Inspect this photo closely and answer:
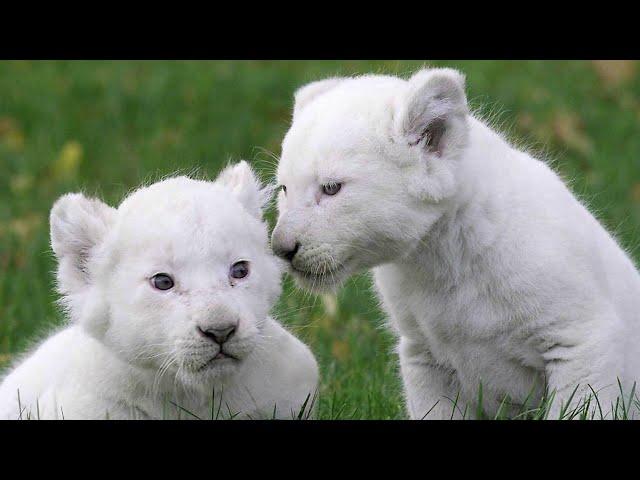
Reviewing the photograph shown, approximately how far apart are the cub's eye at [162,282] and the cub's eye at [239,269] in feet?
0.91

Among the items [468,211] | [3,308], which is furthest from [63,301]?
[3,308]

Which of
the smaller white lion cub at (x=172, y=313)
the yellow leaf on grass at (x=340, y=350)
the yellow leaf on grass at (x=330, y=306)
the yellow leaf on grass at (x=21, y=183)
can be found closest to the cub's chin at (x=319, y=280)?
the smaller white lion cub at (x=172, y=313)

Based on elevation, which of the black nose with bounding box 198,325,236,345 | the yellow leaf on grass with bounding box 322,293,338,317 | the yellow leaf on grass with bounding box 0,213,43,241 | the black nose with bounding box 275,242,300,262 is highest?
the black nose with bounding box 275,242,300,262

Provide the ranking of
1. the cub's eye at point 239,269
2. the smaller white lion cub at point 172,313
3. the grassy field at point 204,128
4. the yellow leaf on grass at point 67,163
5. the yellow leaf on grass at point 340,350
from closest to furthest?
the smaller white lion cub at point 172,313 → the cub's eye at point 239,269 → the yellow leaf on grass at point 340,350 → the grassy field at point 204,128 → the yellow leaf on grass at point 67,163

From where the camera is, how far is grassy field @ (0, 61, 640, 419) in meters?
9.84

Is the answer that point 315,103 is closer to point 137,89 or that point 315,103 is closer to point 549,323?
point 549,323

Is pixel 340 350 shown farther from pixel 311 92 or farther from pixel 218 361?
pixel 218 361

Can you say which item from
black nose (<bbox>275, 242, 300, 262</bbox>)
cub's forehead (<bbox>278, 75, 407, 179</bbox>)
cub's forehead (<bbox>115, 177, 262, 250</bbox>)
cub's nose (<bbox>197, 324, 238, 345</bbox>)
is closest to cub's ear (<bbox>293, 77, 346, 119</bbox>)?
cub's forehead (<bbox>278, 75, 407, 179</bbox>)

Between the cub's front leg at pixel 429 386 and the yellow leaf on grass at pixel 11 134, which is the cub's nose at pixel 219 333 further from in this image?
the yellow leaf on grass at pixel 11 134

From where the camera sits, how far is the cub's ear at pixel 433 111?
557cm

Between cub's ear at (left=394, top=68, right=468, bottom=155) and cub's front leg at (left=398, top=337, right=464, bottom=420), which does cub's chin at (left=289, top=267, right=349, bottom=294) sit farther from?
cub's front leg at (left=398, top=337, right=464, bottom=420)

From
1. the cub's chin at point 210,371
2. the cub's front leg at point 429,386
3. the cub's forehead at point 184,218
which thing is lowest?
the cub's front leg at point 429,386

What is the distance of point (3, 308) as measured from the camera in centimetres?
878

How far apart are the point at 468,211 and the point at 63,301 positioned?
2.06 metres
